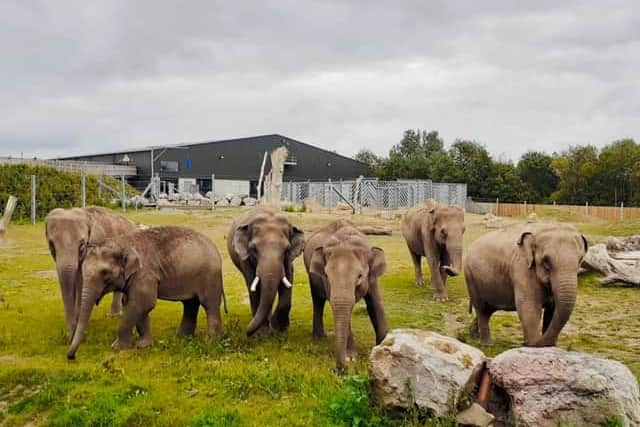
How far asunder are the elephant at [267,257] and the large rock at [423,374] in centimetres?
287

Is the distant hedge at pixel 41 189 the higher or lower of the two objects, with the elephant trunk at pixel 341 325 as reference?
higher

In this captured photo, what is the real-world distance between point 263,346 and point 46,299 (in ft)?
20.0

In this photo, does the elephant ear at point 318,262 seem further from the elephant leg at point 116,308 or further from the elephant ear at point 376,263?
the elephant leg at point 116,308

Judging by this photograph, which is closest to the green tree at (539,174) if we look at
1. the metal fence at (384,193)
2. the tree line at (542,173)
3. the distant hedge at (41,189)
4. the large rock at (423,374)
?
the tree line at (542,173)

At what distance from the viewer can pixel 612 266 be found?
51.7 ft

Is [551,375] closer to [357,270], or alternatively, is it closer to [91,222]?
[357,270]

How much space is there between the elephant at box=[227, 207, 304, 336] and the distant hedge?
79.3ft

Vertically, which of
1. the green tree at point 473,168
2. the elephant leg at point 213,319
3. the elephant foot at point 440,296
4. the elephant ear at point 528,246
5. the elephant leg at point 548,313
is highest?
the green tree at point 473,168

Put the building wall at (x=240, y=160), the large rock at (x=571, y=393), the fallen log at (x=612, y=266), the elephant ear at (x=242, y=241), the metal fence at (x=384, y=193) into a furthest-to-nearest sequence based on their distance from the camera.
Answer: the building wall at (x=240, y=160) < the metal fence at (x=384, y=193) < the fallen log at (x=612, y=266) < the elephant ear at (x=242, y=241) < the large rock at (x=571, y=393)

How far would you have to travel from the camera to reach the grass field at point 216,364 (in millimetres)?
6941

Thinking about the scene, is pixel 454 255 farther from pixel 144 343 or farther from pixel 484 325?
pixel 144 343

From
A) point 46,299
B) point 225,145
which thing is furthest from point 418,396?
point 225,145

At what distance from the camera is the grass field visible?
22.8 ft

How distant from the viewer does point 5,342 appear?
9617mm
